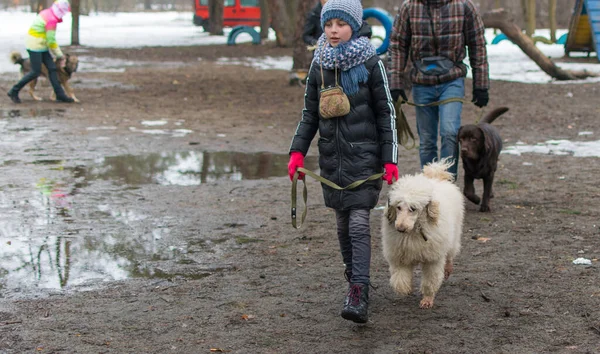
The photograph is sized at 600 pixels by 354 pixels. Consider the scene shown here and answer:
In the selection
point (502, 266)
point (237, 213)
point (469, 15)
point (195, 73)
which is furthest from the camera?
point (195, 73)

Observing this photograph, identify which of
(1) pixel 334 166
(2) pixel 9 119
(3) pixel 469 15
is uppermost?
(3) pixel 469 15

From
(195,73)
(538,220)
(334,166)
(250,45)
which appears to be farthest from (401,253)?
(250,45)

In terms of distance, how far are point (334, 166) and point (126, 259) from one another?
6.68 ft

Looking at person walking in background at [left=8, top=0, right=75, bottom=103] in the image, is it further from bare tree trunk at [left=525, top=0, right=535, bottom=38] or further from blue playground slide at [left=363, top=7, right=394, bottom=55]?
bare tree trunk at [left=525, top=0, right=535, bottom=38]

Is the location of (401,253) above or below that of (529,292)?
above

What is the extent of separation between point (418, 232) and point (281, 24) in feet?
96.5

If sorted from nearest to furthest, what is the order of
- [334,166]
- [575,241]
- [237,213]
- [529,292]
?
[334,166], [529,292], [575,241], [237,213]

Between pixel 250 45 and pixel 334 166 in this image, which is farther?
pixel 250 45

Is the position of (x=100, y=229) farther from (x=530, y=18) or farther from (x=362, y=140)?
(x=530, y=18)

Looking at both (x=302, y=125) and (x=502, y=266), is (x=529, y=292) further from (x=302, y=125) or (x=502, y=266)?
(x=302, y=125)

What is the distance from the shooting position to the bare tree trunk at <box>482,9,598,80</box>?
59.0 ft

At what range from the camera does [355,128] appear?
465 centimetres

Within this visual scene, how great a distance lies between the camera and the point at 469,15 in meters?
6.85

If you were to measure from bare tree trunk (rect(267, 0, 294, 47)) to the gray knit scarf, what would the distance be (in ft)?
93.7
